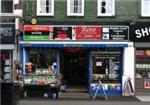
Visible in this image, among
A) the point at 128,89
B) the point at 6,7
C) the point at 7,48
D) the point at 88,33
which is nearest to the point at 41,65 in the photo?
the point at 7,48

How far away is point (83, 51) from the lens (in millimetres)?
25453

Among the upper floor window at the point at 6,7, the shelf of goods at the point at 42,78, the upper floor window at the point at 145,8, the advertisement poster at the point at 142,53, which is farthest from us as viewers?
the upper floor window at the point at 6,7

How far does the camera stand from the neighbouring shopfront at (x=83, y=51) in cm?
2406

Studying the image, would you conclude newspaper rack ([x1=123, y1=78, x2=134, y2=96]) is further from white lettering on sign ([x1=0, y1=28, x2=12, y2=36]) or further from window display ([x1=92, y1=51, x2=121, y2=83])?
white lettering on sign ([x1=0, y1=28, x2=12, y2=36])

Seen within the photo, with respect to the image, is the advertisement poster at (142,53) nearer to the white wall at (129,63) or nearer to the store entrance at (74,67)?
the white wall at (129,63)

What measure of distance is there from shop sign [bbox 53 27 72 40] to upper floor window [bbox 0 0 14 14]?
8.27 ft

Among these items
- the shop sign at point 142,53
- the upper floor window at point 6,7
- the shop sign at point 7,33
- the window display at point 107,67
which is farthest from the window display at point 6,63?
the shop sign at point 142,53

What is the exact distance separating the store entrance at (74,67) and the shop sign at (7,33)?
271 centimetres

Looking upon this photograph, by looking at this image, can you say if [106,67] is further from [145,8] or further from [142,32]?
[145,8]

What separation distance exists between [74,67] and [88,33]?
2.45 m

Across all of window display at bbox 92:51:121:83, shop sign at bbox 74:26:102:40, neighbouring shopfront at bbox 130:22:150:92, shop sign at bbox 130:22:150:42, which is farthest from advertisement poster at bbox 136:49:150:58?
shop sign at bbox 74:26:102:40

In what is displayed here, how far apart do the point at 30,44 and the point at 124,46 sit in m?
4.48

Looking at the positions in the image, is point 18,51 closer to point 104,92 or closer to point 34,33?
point 34,33

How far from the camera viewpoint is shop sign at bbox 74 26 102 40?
24.3 meters
